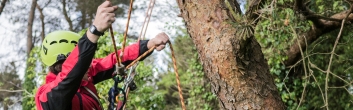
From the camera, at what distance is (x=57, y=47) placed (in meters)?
2.59

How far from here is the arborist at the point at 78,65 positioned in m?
2.05

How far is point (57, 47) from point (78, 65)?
0.54m

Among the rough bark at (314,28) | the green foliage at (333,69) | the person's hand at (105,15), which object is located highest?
the person's hand at (105,15)

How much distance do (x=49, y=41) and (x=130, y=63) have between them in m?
0.47

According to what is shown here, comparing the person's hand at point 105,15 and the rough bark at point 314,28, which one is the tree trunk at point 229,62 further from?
the rough bark at point 314,28

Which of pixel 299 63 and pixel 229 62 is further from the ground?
pixel 229 62

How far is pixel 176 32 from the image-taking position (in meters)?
9.80

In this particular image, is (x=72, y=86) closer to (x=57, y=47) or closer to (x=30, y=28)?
(x=57, y=47)

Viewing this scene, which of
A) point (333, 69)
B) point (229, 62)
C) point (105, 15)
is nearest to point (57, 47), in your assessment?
point (105, 15)

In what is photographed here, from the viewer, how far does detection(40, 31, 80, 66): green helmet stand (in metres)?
2.54

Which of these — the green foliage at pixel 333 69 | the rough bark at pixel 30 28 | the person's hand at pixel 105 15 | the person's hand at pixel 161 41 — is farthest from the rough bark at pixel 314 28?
the rough bark at pixel 30 28

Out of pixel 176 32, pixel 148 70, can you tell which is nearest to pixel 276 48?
pixel 148 70

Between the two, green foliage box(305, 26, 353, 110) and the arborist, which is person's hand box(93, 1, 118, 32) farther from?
green foliage box(305, 26, 353, 110)

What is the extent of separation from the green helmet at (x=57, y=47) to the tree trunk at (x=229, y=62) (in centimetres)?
74
